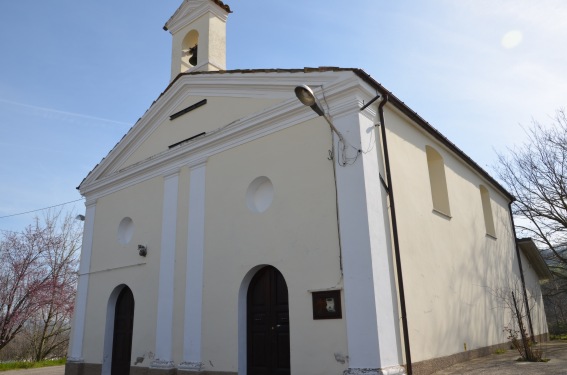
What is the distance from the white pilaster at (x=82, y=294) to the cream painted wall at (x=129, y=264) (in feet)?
0.60

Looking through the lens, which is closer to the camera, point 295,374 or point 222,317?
point 295,374

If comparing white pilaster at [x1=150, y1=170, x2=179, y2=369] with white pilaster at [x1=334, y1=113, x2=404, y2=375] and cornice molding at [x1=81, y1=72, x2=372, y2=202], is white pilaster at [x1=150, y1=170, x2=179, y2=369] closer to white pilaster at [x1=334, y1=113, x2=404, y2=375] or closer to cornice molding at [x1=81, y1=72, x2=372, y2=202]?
cornice molding at [x1=81, y1=72, x2=372, y2=202]

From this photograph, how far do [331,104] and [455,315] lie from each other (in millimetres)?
4970

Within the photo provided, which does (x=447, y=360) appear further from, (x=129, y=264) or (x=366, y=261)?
(x=129, y=264)

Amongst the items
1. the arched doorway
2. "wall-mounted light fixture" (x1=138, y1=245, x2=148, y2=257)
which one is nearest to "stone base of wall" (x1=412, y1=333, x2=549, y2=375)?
the arched doorway

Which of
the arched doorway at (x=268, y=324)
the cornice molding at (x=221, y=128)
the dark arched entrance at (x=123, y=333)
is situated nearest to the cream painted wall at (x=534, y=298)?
the arched doorway at (x=268, y=324)

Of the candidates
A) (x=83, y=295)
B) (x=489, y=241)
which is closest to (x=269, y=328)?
(x=83, y=295)

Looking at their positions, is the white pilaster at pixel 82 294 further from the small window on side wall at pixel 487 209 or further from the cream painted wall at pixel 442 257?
the small window on side wall at pixel 487 209

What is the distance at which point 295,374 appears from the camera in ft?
24.3

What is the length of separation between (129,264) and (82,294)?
2240 mm

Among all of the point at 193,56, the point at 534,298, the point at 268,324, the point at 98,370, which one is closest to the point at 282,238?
the point at 268,324

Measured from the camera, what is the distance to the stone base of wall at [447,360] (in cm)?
752

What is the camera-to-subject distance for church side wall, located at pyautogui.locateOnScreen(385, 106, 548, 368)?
26.5ft

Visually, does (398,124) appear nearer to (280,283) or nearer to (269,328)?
(280,283)
